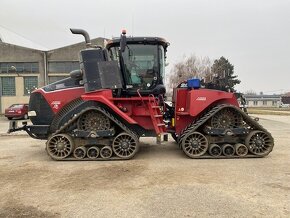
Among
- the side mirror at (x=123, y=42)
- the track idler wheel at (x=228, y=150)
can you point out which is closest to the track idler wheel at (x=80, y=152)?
the side mirror at (x=123, y=42)

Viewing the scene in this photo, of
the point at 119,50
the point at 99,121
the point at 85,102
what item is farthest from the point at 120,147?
the point at 119,50

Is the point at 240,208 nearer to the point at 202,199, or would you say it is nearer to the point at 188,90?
the point at 202,199

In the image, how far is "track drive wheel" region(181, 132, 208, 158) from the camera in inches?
329

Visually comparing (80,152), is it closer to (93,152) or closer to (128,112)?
(93,152)

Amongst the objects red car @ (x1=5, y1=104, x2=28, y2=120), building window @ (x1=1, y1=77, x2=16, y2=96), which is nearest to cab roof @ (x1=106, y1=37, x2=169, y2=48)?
red car @ (x1=5, y1=104, x2=28, y2=120)

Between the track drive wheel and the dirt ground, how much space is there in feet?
1.04

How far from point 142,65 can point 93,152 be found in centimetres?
266

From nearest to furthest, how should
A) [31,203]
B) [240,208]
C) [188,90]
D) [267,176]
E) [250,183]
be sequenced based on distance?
[240,208] → [31,203] → [250,183] → [267,176] → [188,90]

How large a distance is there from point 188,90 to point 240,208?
4543 millimetres

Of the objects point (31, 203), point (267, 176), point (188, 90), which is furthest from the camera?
point (188, 90)

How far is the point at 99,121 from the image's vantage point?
8430mm

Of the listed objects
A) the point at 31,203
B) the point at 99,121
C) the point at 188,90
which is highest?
the point at 188,90

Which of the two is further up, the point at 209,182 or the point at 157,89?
the point at 157,89

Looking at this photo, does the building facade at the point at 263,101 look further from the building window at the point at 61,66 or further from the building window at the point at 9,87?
the building window at the point at 9,87
